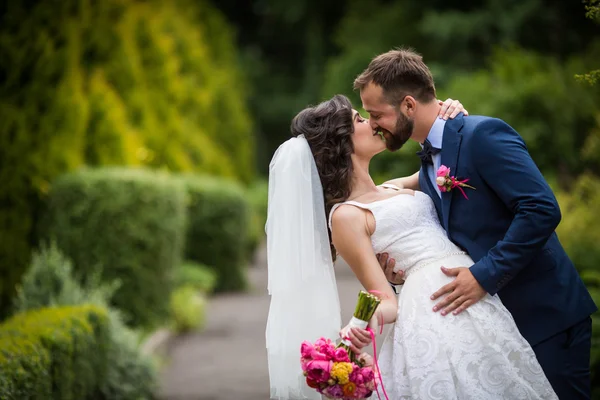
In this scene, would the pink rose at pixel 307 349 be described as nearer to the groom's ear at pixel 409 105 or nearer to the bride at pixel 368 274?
the bride at pixel 368 274

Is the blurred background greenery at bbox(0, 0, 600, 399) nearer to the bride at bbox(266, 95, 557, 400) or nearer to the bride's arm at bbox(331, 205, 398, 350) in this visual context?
the bride at bbox(266, 95, 557, 400)

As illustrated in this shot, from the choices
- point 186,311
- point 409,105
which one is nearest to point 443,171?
point 409,105

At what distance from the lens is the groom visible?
327 cm

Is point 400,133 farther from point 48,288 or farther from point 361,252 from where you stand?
point 48,288

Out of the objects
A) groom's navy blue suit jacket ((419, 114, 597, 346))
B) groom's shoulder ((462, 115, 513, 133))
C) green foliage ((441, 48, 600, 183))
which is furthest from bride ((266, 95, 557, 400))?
green foliage ((441, 48, 600, 183))

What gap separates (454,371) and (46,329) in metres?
2.72

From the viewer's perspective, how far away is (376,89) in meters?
3.54

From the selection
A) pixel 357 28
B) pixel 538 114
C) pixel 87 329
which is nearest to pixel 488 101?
pixel 538 114

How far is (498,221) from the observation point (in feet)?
11.3

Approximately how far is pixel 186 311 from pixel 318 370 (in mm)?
7757

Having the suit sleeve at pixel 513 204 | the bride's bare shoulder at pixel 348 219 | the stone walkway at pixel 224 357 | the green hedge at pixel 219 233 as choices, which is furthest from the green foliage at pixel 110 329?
the green hedge at pixel 219 233

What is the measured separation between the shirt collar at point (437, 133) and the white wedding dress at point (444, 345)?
38 centimetres

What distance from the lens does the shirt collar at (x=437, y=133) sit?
3593mm

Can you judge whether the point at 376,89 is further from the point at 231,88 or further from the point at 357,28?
the point at 357,28
